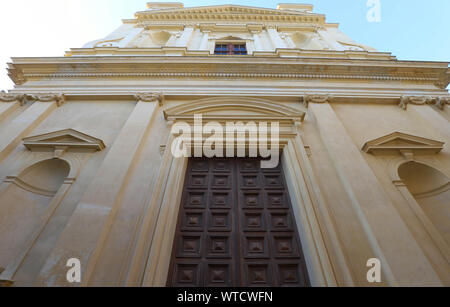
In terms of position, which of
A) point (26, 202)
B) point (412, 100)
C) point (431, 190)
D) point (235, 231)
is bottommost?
point (235, 231)

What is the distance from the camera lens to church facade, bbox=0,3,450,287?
329cm

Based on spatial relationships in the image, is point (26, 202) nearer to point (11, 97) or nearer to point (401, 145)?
point (11, 97)

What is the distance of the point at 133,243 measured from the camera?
334 cm

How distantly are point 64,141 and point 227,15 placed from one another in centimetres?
1166

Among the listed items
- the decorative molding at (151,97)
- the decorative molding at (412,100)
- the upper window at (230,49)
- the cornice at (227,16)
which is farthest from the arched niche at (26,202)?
the cornice at (227,16)

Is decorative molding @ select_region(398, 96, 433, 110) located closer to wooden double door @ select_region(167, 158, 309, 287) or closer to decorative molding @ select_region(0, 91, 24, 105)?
wooden double door @ select_region(167, 158, 309, 287)

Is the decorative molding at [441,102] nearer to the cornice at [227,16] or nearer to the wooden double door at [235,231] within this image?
the wooden double door at [235,231]

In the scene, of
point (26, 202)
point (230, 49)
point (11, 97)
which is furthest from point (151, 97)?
point (230, 49)

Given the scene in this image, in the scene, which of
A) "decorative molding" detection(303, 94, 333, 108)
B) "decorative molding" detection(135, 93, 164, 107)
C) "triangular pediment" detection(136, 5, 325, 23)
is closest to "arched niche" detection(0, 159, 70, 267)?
"decorative molding" detection(135, 93, 164, 107)

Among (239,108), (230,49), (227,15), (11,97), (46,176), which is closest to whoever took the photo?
(46,176)

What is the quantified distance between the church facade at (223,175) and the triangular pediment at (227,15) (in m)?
7.20

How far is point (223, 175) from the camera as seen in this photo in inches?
200
